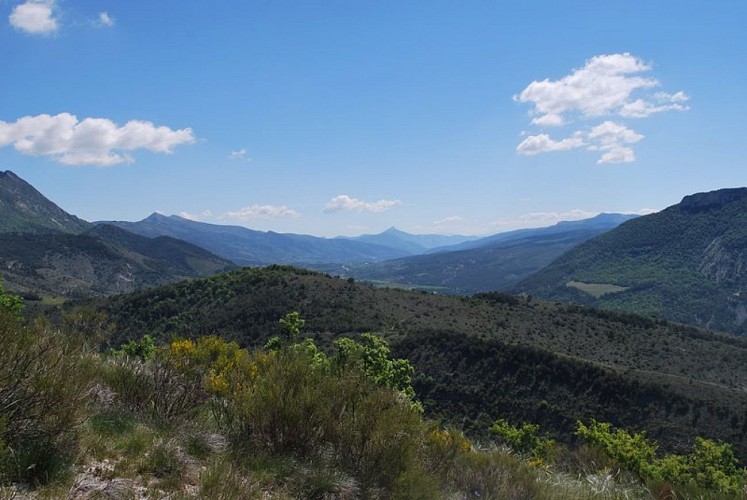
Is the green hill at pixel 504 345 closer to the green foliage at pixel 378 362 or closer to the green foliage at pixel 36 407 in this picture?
the green foliage at pixel 378 362

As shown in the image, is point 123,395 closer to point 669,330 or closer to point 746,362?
point 746,362

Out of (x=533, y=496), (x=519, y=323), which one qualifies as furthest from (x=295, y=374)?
(x=519, y=323)

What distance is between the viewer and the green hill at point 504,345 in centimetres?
4856

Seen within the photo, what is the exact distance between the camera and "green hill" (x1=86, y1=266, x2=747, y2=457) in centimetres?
4856

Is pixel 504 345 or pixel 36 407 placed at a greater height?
pixel 36 407

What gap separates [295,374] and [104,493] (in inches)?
91.2

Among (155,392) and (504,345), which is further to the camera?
(504,345)

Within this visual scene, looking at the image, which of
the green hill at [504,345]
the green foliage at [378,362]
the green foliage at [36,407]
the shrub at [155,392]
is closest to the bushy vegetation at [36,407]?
the green foliage at [36,407]

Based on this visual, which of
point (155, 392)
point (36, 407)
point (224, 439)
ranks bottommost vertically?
point (224, 439)

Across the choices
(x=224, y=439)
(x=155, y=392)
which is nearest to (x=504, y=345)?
(x=155, y=392)

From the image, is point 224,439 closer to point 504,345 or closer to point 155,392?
point 155,392

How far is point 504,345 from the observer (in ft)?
193

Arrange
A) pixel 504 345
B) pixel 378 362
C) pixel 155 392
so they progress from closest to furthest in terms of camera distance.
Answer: pixel 155 392
pixel 378 362
pixel 504 345

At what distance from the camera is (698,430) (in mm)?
45000
